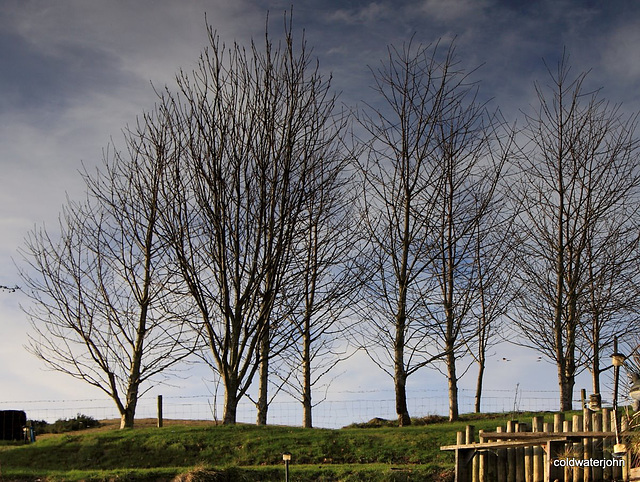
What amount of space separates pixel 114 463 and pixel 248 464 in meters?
3.39

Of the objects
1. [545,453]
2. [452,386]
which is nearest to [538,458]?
[545,453]

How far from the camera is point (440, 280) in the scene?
77.1 feet

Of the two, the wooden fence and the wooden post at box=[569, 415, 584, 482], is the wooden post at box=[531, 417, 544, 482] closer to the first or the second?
the wooden fence

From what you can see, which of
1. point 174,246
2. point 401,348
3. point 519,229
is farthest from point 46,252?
point 519,229

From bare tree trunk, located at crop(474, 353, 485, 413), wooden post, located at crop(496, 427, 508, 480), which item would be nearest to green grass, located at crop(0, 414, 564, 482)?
wooden post, located at crop(496, 427, 508, 480)

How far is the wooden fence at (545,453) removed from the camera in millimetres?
13156

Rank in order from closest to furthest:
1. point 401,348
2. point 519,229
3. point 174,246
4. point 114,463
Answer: point 174,246
point 114,463
point 401,348
point 519,229

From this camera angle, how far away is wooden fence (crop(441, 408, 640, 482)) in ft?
43.2

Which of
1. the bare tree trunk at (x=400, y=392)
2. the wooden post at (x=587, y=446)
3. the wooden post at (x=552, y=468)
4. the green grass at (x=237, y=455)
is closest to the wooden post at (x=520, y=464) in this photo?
the wooden post at (x=552, y=468)

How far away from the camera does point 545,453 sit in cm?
1360

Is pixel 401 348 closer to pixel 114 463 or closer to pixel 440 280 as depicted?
pixel 440 280

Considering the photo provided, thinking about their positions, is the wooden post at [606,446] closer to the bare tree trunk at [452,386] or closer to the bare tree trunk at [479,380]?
the bare tree trunk at [452,386]

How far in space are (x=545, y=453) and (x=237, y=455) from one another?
23.5ft

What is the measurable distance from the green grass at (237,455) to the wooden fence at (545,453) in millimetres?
813
